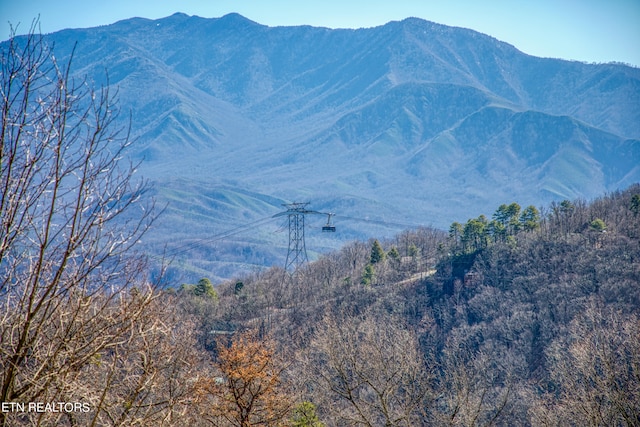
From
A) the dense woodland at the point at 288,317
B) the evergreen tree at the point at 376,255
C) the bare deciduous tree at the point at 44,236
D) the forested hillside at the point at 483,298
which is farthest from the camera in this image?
the evergreen tree at the point at 376,255

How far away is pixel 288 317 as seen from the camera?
6656 cm

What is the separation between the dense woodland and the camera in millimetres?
7324

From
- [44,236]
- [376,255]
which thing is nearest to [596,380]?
[44,236]

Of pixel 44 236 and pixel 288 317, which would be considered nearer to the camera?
pixel 44 236

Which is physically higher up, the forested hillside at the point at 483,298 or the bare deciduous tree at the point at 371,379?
the bare deciduous tree at the point at 371,379

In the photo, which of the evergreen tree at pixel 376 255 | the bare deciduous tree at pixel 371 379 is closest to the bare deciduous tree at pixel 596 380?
the bare deciduous tree at pixel 371 379

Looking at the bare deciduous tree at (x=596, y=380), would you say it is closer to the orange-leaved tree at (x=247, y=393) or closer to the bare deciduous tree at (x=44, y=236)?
the orange-leaved tree at (x=247, y=393)

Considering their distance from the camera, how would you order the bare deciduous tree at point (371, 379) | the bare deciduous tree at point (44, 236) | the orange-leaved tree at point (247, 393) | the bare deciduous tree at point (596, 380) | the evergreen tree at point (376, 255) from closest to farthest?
the bare deciduous tree at point (44, 236)
the orange-leaved tree at point (247, 393)
the bare deciduous tree at point (371, 379)
the bare deciduous tree at point (596, 380)
the evergreen tree at point (376, 255)

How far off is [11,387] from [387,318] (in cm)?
5548

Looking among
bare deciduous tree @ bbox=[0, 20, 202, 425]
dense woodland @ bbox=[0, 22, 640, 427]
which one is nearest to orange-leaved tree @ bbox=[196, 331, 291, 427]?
dense woodland @ bbox=[0, 22, 640, 427]

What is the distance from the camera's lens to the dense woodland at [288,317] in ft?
24.0

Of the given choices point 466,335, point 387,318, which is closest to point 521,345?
point 466,335

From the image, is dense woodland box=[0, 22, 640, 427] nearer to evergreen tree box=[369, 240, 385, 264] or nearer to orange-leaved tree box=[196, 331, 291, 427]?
orange-leaved tree box=[196, 331, 291, 427]

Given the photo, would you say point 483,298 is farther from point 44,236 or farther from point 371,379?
point 44,236
